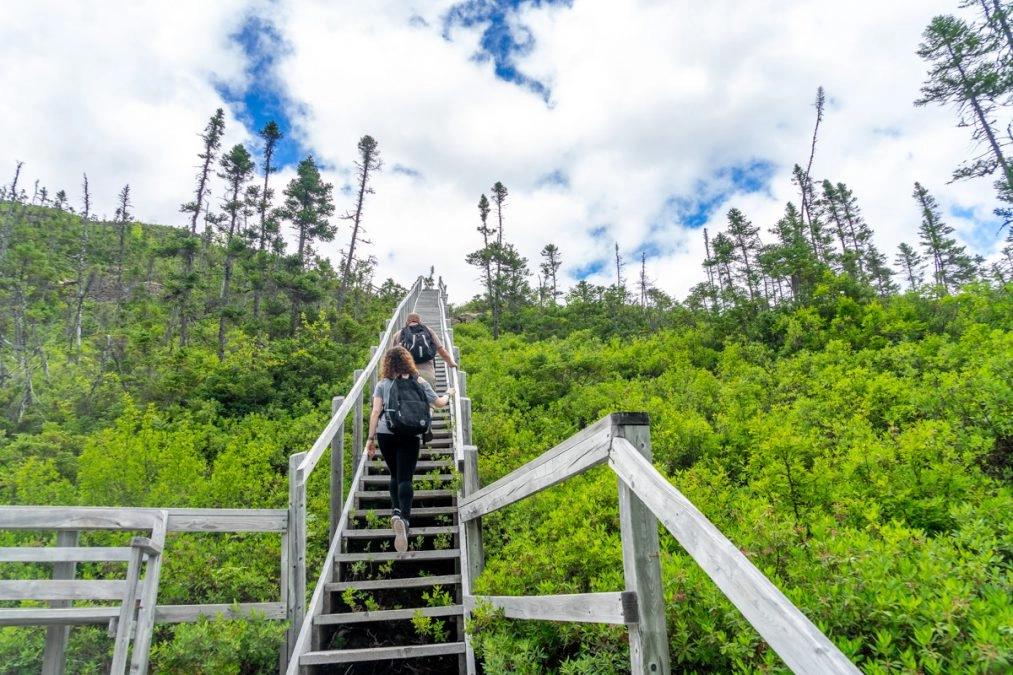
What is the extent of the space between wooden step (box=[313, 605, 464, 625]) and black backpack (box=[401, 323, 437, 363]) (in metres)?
3.32

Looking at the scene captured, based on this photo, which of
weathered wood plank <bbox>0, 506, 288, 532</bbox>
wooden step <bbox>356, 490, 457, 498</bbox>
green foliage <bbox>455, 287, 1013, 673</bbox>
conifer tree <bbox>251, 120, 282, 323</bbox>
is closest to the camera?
green foliage <bbox>455, 287, 1013, 673</bbox>

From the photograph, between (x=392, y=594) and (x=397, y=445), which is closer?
(x=392, y=594)

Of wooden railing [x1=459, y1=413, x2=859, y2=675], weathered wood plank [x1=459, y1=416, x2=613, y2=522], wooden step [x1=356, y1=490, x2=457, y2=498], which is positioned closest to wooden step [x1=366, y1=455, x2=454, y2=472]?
wooden step [x1=356, y1=490, x2=457, y2=498]

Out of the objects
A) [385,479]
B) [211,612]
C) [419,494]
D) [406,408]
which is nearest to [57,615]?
[211,612]

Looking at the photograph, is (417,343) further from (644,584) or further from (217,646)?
(644,584)

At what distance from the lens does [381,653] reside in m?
3.75

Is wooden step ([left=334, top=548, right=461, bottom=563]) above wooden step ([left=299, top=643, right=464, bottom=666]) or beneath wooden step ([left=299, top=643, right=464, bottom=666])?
above

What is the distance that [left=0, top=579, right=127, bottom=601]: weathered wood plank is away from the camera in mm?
3145

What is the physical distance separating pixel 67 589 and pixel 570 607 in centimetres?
319

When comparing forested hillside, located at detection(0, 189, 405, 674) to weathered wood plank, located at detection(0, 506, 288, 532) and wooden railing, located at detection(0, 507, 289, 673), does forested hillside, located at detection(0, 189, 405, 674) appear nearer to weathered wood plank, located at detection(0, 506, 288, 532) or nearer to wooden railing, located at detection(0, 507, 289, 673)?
wooden railing, located at detection(0, 507, 289, 673)

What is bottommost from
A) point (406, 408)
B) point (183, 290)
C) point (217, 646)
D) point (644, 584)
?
point (217, 646)

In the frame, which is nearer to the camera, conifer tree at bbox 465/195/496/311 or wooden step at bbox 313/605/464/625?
wooden step at bbox 313/605/464/625

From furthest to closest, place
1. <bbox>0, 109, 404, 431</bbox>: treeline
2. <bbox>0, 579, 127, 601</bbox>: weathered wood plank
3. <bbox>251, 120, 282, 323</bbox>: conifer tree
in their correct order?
<bbox>251, 120, 282, 323</bbox>: conifer tree
<bbox>0, 109, 404, 431</bbox>: treeline
<bbox>0, 579, 127, 601</bbox>: weathered wood plank

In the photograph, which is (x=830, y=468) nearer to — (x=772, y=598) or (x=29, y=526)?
(x=772, y=598)
